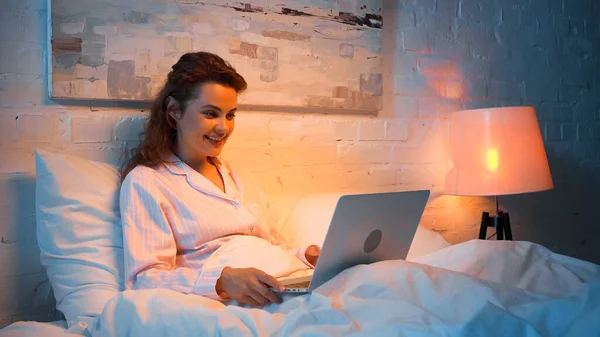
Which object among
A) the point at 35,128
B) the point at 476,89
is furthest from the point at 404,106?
the point at 35,128

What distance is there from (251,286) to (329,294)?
0.58 feet

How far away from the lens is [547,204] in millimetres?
2936

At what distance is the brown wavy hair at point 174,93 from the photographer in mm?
1696

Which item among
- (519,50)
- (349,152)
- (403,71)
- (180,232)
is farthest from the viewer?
(519,50)

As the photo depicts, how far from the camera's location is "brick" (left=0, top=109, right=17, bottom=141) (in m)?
1.68

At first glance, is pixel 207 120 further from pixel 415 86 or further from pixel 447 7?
pixel 447 7

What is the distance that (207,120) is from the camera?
1.70 m

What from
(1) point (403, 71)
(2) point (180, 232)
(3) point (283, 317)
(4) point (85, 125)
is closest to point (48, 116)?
(4) point (85, 125)

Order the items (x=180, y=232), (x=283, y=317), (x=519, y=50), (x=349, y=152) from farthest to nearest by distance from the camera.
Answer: (x=519, y=50) → (x=349, y=152) → (x=180, y=232) → (x=283, y=317)

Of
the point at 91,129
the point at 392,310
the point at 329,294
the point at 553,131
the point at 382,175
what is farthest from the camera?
the point at 553,131

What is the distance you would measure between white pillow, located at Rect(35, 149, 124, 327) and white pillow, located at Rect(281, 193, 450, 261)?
1.76 feet

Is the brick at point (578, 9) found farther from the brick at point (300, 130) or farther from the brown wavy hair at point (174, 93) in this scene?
the brown wavy hair at point (174, 93)

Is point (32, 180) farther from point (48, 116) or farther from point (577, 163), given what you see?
point (577, 163)

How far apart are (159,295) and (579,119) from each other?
2463 millimetres
